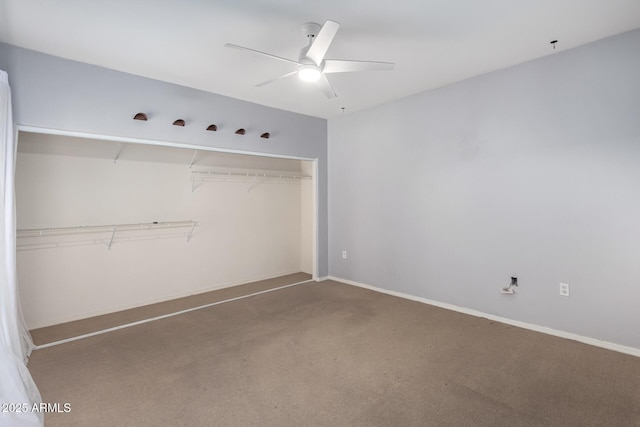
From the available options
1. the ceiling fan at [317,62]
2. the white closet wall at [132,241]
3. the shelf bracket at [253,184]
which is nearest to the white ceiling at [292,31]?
the ceiling fan at [317,62]

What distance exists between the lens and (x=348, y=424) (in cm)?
194

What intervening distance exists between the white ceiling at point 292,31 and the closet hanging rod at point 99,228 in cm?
180

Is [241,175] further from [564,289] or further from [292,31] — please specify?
[564,289]

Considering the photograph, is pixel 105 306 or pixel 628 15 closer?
pixel 628 15

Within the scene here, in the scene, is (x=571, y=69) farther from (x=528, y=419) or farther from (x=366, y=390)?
(x=366, y=390)

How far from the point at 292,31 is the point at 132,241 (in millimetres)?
3235

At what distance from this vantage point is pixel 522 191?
331 cm

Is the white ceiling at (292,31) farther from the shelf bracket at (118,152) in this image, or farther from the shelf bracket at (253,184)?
the shelf bracket at (253,184)

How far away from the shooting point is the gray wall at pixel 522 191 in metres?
2.79

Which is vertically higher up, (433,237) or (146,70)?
(146,70)

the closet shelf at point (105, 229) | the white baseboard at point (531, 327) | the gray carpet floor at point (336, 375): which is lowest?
the gray carpet floor at point (336, 375)

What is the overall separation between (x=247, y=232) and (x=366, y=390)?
3.50 meters

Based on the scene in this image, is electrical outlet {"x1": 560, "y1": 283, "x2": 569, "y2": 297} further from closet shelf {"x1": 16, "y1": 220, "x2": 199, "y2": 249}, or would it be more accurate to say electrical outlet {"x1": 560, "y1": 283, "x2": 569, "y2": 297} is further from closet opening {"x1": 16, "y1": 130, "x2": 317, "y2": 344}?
closet shelf {"x1": 16, "y1": 220, "x2": 199, "y2": 249}

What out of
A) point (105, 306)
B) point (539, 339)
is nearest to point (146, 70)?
point (105, 306)
